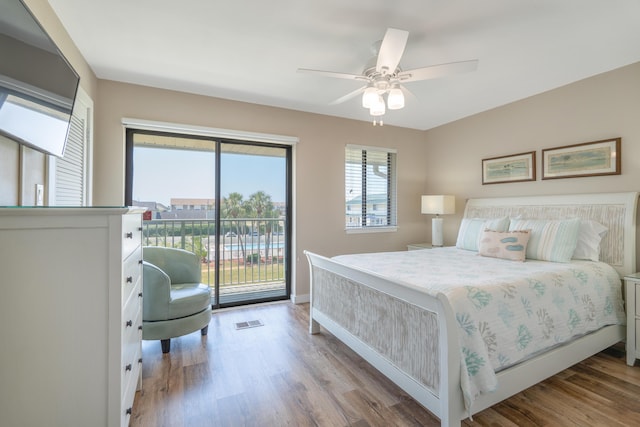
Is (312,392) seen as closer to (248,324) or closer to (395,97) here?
(248,324)

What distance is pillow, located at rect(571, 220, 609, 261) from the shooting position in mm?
2674

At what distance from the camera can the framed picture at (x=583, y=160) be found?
2.79 meters

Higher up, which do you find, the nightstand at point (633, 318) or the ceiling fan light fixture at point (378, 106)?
the ceiling fan light fixture at point (378, 106)

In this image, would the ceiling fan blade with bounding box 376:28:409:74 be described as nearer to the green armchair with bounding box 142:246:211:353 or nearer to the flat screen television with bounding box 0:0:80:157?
the flat screen television with bounding box 0:0:80:157

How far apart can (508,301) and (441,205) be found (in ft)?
8.19

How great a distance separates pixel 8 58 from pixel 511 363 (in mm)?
2986

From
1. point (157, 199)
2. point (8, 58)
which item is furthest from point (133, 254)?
point (157, 199)

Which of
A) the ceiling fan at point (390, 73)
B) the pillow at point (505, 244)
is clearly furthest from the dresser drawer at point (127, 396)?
the pillow at point (505, 244)

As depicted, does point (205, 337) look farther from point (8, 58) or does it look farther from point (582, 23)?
point (582, 23)

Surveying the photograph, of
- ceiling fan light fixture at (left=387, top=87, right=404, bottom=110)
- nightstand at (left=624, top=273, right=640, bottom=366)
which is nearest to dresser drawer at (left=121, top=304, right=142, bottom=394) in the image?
ceiling fan light fixture at (left=387, top=87, right=404, bottom=110)

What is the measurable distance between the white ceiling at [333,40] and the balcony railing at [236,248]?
170cm

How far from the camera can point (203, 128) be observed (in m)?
3.36

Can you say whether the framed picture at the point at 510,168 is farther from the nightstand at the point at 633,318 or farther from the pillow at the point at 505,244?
the nightstand at the point at 633,318

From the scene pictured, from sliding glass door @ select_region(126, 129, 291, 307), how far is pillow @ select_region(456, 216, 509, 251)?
228 cm
